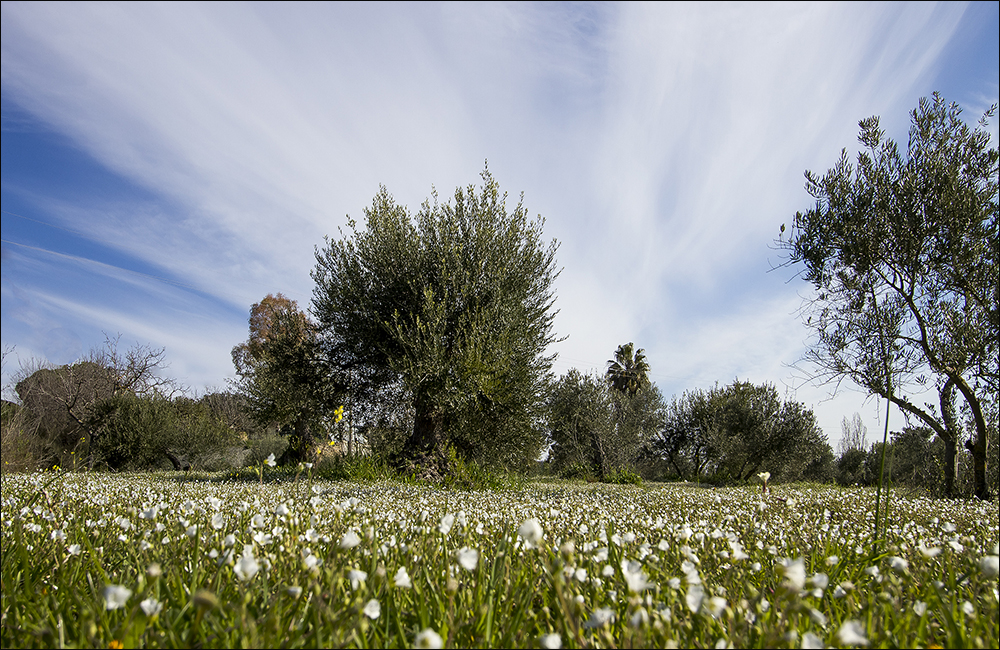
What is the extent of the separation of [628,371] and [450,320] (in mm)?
33073

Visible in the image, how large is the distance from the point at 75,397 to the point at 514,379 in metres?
19.4

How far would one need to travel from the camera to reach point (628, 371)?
4484 cm

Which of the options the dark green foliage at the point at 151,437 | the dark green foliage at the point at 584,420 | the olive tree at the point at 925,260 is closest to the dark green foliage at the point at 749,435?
the dark green foliage at the point at 584,420

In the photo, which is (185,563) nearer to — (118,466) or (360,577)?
(360,577)

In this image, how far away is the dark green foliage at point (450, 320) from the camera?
13.9 meters

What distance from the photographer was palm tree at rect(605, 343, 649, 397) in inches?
1734

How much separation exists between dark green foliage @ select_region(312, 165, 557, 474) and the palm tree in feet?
97.1

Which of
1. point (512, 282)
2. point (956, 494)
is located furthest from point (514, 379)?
point (956, 494)

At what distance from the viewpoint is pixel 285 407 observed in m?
15.6

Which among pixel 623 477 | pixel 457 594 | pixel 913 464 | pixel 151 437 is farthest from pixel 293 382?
pixel 913 464

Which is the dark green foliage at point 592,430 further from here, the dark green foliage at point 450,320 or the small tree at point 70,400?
the small tree at point 70,400

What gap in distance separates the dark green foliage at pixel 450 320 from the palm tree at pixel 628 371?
29590 mm

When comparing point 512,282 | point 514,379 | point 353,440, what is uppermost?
point 512,282

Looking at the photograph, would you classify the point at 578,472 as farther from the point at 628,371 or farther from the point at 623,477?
the point at 628,371
